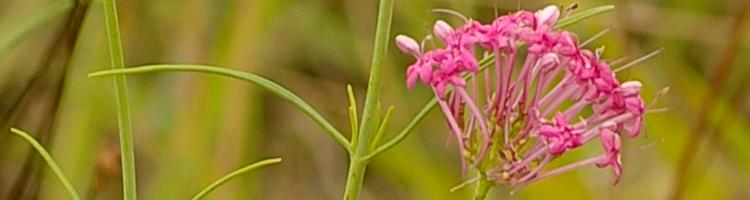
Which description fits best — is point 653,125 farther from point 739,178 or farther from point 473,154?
point 473,154

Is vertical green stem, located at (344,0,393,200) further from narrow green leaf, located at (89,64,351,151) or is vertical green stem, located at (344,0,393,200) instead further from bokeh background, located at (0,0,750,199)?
bokeh background, located at (0,0,750,199)

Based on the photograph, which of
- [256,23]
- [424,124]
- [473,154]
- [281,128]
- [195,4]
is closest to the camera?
[473,154]

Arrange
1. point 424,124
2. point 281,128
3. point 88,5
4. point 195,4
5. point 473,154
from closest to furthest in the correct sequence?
point 473,154, point 88,5, point 195,4, point 424,124, point 281,128

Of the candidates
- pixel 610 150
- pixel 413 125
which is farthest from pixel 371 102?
pixel 610 150

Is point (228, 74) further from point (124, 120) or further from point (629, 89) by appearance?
point (629, 89)

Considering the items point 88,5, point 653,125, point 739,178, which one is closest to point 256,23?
point 88,5

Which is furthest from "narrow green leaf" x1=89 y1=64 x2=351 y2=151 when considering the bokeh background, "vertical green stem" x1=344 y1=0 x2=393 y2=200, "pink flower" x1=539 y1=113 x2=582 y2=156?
the bokeh background
